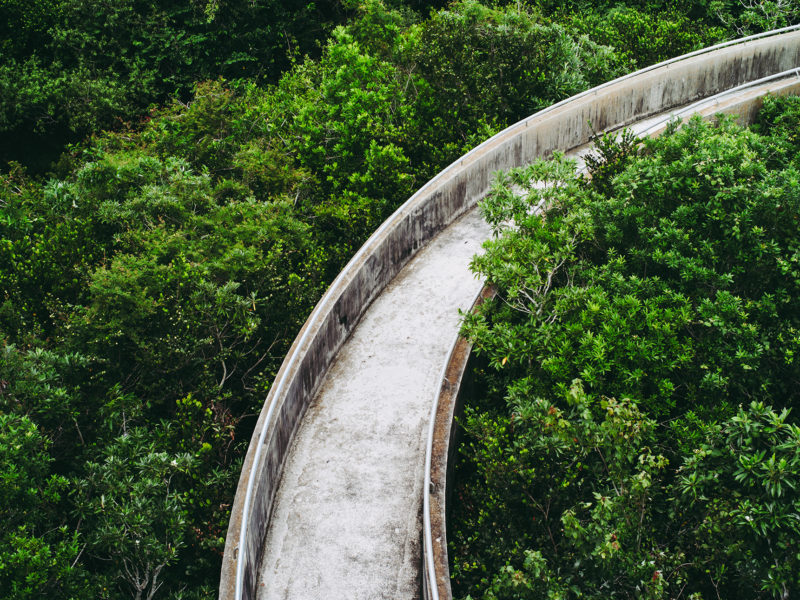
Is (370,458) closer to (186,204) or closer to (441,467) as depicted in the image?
(441,467)

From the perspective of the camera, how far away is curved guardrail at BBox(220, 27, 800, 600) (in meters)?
11.4

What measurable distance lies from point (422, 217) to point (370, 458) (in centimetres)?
683

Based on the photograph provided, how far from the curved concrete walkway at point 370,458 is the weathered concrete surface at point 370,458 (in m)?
0.02

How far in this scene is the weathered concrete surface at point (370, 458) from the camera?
1113 cm

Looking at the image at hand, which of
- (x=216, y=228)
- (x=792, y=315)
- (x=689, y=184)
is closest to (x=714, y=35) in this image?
(x=689, y=184)

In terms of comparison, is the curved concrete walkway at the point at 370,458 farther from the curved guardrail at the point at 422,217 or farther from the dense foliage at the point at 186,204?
the dense foliage at the point at 186,204

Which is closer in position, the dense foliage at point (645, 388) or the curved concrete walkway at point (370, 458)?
the dense foliage at point (645, 388)

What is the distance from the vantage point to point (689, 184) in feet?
41.4

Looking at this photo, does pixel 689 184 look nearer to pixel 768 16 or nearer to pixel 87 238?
pixel 87 238

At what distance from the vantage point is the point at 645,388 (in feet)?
38.6

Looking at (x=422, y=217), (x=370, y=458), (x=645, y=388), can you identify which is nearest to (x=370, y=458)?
(x=370, y=458)

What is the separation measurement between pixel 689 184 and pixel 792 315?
2.95 meters

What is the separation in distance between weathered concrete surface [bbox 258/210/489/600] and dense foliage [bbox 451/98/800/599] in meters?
1.17

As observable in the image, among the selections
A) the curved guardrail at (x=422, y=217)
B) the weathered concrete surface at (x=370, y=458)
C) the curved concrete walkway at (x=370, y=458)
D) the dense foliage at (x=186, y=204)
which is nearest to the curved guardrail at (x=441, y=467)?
the curved concrete walkway at (x=370, y=458)
